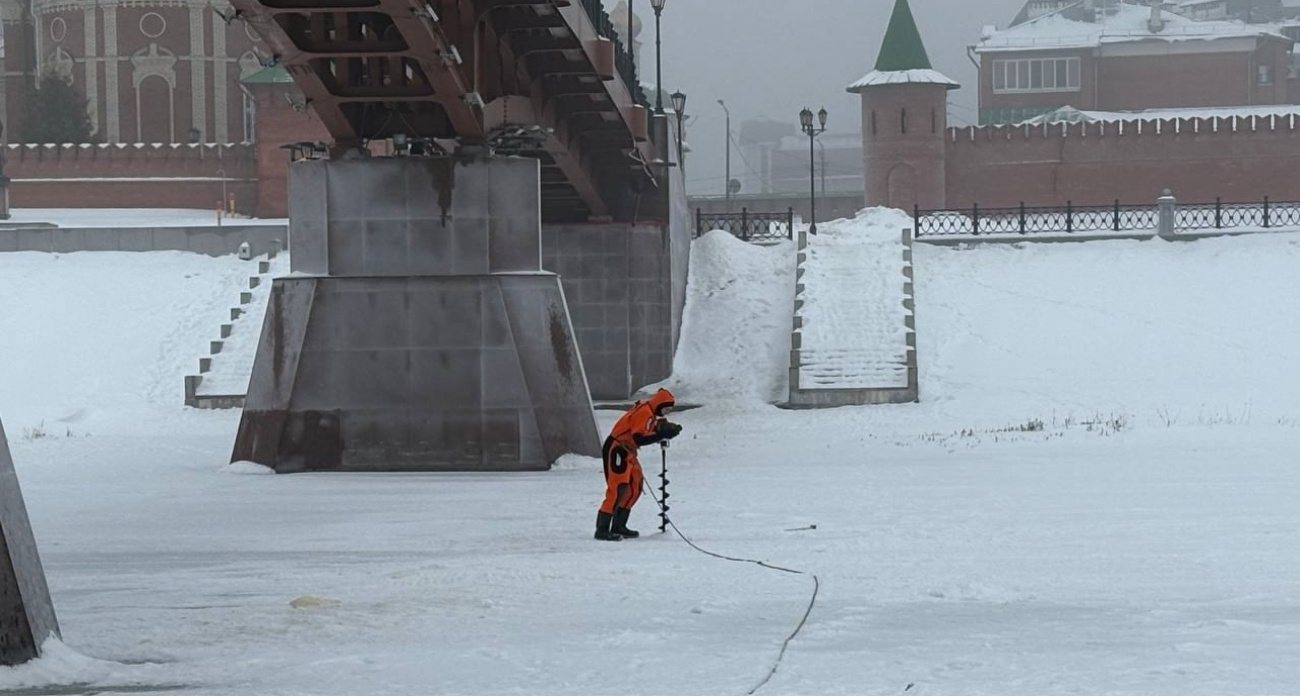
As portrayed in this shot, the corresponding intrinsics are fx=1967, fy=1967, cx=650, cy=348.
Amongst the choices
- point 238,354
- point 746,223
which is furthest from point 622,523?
point 746,223

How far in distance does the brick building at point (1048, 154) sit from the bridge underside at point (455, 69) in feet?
126

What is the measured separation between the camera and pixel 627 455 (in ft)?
41.0

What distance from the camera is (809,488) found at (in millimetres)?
16266

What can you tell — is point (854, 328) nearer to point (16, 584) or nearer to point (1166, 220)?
point (1166, 220)

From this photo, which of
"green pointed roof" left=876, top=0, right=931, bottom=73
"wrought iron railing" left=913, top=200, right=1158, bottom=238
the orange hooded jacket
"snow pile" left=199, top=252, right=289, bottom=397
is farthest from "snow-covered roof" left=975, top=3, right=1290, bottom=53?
the orange hooded jacket

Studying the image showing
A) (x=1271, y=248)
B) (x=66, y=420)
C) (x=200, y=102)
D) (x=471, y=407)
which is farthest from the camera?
(x=200, y=102)

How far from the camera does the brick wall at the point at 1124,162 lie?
197 ft

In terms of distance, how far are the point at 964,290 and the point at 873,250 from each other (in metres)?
2.50

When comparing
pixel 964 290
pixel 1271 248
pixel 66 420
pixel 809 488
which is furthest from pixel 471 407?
pixel 1271 248

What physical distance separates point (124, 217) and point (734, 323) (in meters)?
29.9

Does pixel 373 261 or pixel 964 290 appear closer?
pixel 373 261

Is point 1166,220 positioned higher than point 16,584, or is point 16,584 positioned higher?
point 1166,220

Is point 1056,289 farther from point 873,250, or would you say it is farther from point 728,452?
point 728,452

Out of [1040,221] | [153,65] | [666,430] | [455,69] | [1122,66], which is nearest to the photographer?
[666,430]
